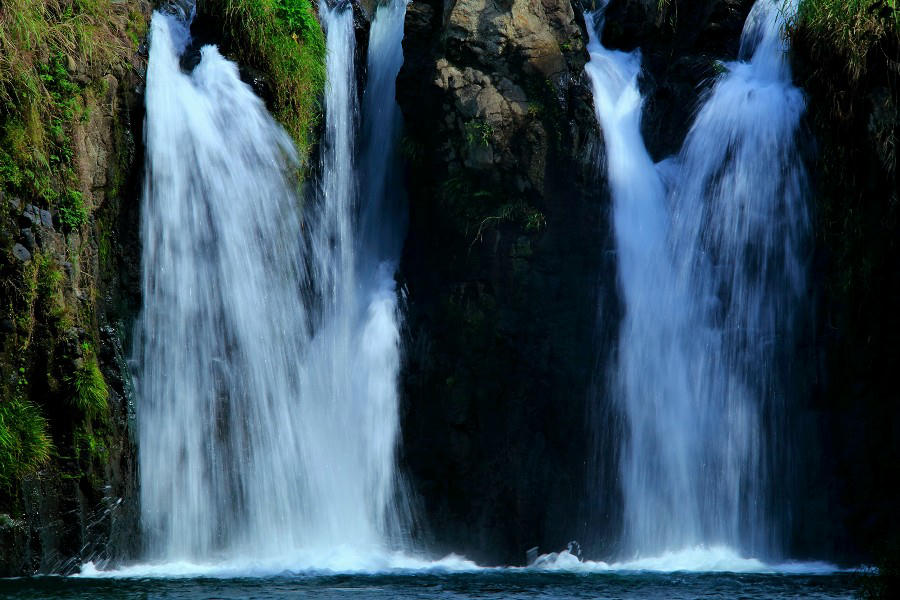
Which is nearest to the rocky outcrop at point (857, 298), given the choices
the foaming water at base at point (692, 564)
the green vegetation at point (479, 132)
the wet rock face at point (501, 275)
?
the foaming water at base at point (692, 564)

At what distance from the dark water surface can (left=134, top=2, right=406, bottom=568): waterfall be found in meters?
1.22

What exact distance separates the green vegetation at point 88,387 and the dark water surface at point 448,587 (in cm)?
162

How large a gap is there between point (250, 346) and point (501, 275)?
310 centimetres

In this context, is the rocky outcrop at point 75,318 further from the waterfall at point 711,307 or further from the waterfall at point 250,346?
the waterfall at point 711,307

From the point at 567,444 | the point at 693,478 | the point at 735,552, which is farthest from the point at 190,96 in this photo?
the point at 735,552

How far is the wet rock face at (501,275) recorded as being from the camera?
35.8 ft

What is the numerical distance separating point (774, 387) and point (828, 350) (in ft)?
2.42

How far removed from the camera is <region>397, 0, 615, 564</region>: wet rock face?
10922 millimetres

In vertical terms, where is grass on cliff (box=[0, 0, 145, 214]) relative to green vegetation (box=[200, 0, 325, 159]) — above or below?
below

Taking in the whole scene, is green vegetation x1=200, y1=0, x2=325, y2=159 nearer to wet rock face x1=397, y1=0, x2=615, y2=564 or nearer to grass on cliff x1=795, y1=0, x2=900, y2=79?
wet rock face x1=397, y1=0, x2=615, y2=564

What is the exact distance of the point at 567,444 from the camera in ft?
36.1

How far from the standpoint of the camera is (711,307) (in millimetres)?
11156

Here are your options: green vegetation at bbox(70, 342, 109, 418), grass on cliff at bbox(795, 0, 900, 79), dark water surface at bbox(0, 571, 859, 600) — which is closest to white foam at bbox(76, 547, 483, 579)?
dark water surface at bbox(0, 571, 859, 600)

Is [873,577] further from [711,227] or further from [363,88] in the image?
[363,88]
